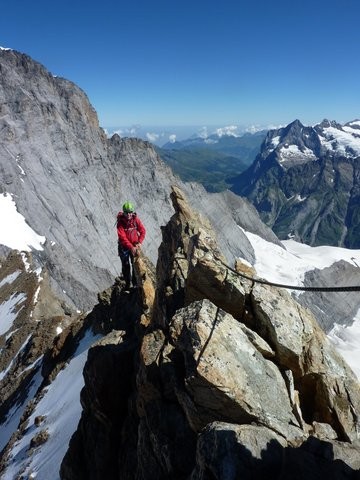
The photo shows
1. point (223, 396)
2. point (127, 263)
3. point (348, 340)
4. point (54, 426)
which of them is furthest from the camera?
point (348, 340)

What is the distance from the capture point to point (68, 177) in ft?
392

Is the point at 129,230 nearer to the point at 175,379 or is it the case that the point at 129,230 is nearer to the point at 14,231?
the point at 175,379

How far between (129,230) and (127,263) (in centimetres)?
356

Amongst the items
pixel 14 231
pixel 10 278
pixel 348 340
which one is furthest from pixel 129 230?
pixel 348 340

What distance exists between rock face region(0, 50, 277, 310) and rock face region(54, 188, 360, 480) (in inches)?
2629

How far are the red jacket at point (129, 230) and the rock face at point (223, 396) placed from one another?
21.0ft

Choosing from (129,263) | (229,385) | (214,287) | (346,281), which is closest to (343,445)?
(229,385)

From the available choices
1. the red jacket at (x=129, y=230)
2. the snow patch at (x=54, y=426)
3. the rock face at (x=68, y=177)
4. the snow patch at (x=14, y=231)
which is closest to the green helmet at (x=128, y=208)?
the red jacket at (x=129, y=230)

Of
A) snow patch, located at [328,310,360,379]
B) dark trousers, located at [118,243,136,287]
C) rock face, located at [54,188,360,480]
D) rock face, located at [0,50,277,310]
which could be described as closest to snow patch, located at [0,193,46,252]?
rock face, located at [0,50,277,310]

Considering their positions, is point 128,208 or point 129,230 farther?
point 129,230

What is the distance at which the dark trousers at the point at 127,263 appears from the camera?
78.7ft

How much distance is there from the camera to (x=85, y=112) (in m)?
134

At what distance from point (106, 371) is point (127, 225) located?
8441 mm

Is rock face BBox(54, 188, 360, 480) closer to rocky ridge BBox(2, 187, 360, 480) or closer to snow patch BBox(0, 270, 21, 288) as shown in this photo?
rocky ridge BBox(2, 187, 360, 480)
